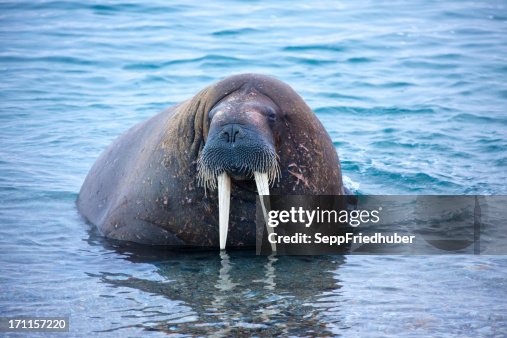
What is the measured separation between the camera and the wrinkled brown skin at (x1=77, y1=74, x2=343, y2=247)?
26.1 feet

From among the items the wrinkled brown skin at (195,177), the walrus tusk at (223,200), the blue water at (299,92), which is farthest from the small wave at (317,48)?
the walrus tusk at (223,200)

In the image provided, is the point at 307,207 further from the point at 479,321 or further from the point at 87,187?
the point at 87,187

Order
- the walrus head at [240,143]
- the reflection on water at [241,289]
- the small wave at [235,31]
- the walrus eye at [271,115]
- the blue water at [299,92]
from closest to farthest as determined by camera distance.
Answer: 1. the reflection on water at [241,289]
2. the blue water at [299,92]
3. the walrus head at [240,143]
4. the walrus eye at [271,115]
5. the small wave at [235,31]

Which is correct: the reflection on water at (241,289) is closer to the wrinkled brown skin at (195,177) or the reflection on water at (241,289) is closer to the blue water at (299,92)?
the blue water at (299,92)

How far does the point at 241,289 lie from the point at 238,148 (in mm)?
1104

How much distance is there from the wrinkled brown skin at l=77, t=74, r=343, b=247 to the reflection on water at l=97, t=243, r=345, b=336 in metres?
0.26

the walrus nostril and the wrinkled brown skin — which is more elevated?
the walrus nostril

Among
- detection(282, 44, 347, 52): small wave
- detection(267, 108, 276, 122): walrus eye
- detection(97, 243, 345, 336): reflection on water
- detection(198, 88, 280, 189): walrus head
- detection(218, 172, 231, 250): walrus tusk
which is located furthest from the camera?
detection(282, 44, 347, 52): small wave

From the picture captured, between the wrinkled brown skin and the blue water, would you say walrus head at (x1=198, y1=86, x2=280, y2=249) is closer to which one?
the wrinkled brown skin

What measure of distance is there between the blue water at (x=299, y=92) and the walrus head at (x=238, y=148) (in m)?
0.73

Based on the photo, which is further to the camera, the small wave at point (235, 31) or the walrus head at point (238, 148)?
the small wave at point (235, 31)

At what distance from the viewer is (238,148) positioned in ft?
24.2

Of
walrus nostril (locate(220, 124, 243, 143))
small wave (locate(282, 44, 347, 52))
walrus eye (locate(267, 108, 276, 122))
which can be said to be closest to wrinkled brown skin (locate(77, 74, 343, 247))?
walrus eye (locate(267, 108, 276, 122))

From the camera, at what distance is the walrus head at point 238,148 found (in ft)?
24.2
